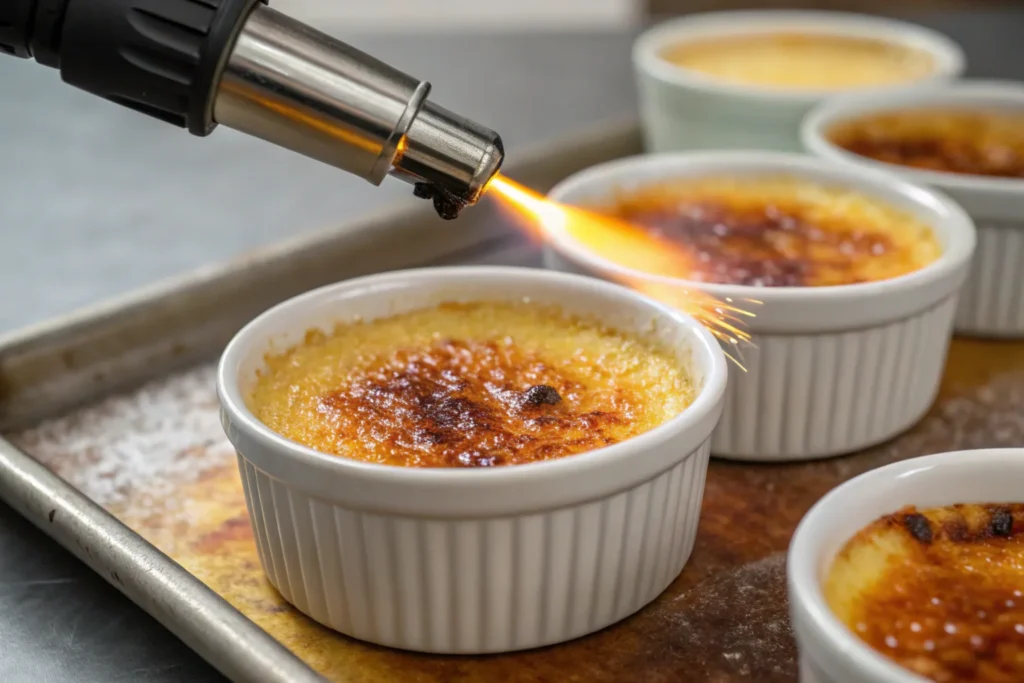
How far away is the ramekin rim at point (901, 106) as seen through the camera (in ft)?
5.27

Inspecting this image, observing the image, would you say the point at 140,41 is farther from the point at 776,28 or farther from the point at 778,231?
the point at 776,28

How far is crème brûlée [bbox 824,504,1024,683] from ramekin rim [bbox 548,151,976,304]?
37cm

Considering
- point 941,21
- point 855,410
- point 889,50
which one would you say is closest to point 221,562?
point 855,410

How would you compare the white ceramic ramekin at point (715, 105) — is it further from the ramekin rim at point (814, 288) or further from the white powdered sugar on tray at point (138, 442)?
the white powdered sugar on tray at point (138, 442)

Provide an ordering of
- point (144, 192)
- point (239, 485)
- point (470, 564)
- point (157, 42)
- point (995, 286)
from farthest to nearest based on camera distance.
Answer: point (144, 192) → point (995, 286) → point (239, 485) → point (470, 564) → point (157, 42)

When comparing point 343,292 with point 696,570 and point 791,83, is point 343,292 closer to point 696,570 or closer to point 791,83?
point 696,570

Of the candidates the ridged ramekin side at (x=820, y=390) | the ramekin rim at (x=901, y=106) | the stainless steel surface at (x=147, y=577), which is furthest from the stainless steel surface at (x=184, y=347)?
the ridged ramekin side at (x=820, y=390)

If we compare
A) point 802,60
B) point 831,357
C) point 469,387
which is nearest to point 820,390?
point 831,357

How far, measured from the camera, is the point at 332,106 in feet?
3.06

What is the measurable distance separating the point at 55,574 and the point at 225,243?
883 millimetres

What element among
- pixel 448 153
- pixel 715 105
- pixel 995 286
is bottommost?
pixel 995 286

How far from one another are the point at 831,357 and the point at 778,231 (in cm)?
29

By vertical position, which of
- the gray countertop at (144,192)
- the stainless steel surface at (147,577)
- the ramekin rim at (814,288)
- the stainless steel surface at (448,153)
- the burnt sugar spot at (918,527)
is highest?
the stainless steel surface at (448,153)

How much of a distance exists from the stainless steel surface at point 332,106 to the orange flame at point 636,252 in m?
0.21
